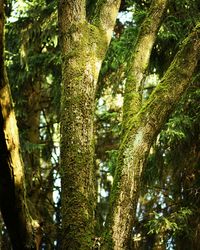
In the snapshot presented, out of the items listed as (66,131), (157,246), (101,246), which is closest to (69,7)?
(66,131)

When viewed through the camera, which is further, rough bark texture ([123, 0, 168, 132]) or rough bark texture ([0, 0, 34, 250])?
rough bark texture ([123, 0, 168, 132])

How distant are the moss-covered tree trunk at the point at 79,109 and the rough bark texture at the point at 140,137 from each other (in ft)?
0.53

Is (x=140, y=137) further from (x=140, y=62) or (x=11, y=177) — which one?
(x=11, y=177)

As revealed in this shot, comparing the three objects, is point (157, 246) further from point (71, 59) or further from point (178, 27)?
point (71, 59)

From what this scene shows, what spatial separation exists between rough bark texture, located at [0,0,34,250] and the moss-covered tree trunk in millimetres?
272

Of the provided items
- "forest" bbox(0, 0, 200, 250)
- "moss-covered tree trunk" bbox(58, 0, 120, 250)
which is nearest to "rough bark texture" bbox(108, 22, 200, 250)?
"forest" bbox(0, 0, 200, 250)

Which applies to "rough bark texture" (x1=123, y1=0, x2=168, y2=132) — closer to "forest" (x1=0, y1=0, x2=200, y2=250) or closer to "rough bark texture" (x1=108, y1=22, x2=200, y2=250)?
"forest" (x1=0, y1=0, x2=200, y2=250)

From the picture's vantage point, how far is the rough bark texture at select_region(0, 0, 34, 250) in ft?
6.92

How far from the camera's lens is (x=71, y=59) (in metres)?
2.99

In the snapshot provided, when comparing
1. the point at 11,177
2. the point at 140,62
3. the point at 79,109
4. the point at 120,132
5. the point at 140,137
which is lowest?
the point at 11,177

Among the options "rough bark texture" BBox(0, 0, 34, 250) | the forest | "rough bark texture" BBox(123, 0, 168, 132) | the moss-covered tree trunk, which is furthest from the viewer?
"rough bark texture" BBox(123, 0, 168, 132)

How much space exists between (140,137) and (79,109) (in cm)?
42

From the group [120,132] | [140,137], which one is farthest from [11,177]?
[120,132]

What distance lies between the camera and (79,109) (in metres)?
2.80
